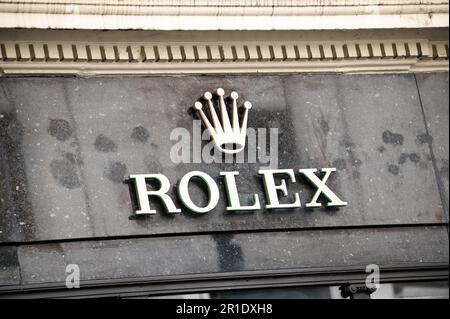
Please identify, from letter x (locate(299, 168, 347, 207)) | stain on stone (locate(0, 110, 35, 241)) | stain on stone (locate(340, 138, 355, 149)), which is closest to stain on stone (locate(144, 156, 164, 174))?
stain on stone (locate(0, 110, 35, 241))

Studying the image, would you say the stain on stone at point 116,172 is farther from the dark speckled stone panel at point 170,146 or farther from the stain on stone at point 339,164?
the stain on stone at point 339,164

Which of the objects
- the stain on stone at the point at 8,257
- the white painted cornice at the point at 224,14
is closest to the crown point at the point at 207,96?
the white painted cornice at the point at 224,14

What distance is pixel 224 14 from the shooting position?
1144 cm

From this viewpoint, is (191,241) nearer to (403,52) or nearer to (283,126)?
(283,126)

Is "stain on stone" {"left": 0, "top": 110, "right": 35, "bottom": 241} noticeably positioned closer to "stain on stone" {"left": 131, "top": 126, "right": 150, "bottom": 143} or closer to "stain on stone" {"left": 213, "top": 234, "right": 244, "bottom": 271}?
"stain on stone" {"left": 131, "top": 126, "right": 150, "bottom": 143}

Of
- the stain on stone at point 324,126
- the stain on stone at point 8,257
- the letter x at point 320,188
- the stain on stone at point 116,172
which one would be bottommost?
the stain on stone at point 8,257

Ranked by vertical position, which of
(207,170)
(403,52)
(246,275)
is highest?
(403,52)

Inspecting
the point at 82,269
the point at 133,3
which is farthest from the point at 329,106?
the point at 82,269

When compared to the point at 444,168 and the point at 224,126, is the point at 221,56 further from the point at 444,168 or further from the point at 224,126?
the point at 444,168

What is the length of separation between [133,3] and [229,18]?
868 millimetres

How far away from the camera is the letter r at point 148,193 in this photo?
1097cm

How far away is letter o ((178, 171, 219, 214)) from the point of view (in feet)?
36.4

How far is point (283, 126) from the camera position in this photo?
11688 mm

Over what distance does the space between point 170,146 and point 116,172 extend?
1.82ft
